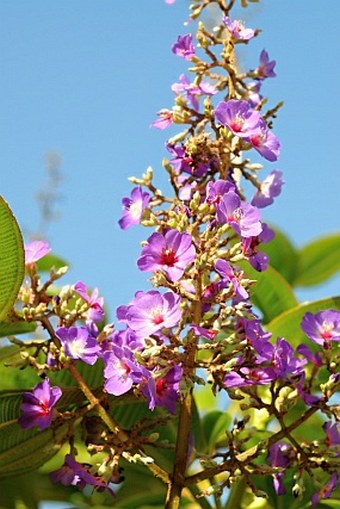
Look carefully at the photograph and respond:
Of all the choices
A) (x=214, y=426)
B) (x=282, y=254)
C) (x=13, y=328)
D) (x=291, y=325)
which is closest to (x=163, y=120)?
(x=13, y=328)

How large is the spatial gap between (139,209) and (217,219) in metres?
0.13

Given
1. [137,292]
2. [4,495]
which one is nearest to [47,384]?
[137,292]

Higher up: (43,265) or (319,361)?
(43,265)

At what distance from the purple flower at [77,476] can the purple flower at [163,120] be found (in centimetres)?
50

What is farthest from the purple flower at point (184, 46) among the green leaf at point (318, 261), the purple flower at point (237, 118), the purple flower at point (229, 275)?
the green leaf at point (318, 261)

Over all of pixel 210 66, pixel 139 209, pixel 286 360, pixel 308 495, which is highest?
pixel 210 66

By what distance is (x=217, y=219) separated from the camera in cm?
111

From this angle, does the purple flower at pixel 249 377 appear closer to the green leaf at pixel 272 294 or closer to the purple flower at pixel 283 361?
the purple flower at pixel 283 361

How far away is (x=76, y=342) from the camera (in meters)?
1.15

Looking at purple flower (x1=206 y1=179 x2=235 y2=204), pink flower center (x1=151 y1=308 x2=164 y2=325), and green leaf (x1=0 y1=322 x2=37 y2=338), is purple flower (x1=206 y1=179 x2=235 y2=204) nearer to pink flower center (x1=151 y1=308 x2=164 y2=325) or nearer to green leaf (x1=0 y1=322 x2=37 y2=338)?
pink flower center (x1=151 y1=308 x2=164 y2=325)

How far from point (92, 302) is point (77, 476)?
241 mm

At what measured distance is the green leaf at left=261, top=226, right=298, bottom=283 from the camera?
2.31 metres

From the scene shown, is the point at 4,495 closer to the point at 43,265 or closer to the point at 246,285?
the point at 43,265

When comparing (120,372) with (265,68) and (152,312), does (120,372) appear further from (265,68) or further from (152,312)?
(265,68)
